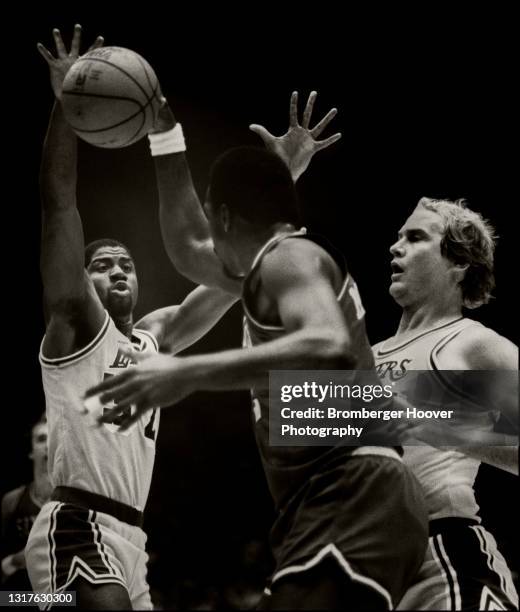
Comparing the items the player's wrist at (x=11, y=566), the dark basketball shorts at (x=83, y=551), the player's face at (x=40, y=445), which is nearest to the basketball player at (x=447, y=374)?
the dark basketball shorts at (x=83, y=551)

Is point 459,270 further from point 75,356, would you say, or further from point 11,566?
point 11,566

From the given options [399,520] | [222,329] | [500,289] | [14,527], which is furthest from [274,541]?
[222,329]

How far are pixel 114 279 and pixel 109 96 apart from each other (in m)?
1.39

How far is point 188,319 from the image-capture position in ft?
14.9

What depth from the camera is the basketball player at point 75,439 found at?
3432mm

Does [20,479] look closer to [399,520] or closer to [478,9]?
[478,9]

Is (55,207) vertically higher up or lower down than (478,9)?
lower down

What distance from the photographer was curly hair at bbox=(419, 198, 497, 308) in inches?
161

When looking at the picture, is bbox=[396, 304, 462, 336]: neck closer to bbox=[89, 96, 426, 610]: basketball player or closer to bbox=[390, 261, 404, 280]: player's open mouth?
bbox=[390, 261, 404, 280]: player's open mouth

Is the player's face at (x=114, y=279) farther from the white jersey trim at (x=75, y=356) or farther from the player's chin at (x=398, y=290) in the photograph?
the player's chin at (x=398, y=290)

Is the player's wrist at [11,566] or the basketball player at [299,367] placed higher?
the basketball player at [299,367]

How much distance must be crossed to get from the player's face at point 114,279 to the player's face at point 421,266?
132 centimetres

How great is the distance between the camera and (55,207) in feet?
11.9

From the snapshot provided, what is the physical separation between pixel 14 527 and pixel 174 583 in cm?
221
